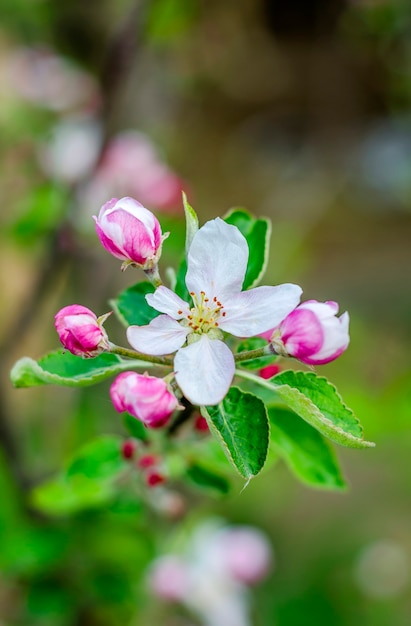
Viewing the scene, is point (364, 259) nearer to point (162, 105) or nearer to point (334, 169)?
point (334, 169)

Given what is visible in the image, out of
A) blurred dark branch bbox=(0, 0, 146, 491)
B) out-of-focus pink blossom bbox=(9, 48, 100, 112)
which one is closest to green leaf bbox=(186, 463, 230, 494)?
blurred dark branch bbox=(0, 0, 146, 491)

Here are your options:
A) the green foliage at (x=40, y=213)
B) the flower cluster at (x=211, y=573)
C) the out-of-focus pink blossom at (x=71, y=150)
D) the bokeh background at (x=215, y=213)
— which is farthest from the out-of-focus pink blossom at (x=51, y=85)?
the flower cluster at (x=211, y=573)

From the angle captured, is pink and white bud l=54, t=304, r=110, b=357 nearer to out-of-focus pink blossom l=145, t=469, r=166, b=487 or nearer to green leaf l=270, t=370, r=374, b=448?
green leaf l=270, t=370, r=374, b=448

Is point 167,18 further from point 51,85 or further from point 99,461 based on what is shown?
point 99,461

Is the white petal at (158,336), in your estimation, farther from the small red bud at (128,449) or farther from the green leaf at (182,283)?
the small red bud at (128,449)

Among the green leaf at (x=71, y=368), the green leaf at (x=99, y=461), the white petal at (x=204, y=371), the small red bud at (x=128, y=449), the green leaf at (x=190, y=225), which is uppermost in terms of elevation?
the green leaf at (x=190, y=225)
